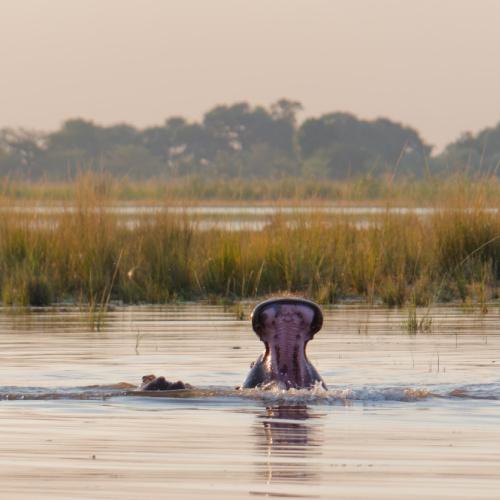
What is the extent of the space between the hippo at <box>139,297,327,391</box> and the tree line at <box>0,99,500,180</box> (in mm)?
57722

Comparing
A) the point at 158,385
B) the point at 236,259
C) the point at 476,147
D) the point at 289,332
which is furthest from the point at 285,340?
the point at 476,147

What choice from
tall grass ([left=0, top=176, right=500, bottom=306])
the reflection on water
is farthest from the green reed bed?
the reflection on water

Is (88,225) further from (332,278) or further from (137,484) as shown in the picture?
(137,484)

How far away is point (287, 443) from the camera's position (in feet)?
19.1

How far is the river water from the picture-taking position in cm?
497

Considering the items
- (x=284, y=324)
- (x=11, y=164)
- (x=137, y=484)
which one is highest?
(x=11, y=164)

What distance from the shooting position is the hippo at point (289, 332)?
6.99 metres

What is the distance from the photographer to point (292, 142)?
76.4m

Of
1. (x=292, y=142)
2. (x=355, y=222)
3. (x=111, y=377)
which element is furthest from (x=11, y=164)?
(x=111, y=377)

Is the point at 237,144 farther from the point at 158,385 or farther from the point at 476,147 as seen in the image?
the point at 158,385

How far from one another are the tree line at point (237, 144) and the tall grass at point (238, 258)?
50.0 meters

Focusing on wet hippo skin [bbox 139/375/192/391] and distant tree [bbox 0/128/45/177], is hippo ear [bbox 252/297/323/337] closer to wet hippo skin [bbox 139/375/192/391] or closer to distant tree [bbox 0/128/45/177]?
wet hippo skin [bbox 139/375/192/391]

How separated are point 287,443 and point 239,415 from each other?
947 mm

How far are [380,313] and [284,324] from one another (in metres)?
5.42
